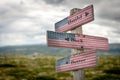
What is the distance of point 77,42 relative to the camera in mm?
9875

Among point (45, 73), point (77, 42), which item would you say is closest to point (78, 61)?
point (77, 42)

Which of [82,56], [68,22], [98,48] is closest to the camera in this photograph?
[82,56]

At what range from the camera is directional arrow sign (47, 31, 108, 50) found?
948cm

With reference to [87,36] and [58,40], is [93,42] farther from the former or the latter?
[58,40]

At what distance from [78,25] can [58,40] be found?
1.11m

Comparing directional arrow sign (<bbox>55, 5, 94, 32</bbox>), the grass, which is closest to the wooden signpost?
directional arrow sign (<bbox>55, 5, 94, 32</bbox>)

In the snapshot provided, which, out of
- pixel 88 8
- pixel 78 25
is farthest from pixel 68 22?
pixel 88 8

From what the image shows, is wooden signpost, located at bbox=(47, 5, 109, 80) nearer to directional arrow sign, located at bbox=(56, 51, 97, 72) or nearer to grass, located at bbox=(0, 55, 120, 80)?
directional arrow sign, located at bbox=(56, 51, 97, 72)

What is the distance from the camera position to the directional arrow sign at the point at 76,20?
31.4 ft

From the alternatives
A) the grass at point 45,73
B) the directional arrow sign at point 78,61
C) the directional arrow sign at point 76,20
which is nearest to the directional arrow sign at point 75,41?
the directional arrow sign at point 78,61

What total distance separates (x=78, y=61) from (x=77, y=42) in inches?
29.2

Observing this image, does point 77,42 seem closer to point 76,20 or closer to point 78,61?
point 78,61

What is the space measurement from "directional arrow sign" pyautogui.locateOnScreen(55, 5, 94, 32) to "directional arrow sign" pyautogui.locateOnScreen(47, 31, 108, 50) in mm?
602

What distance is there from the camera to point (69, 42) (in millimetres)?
9766
